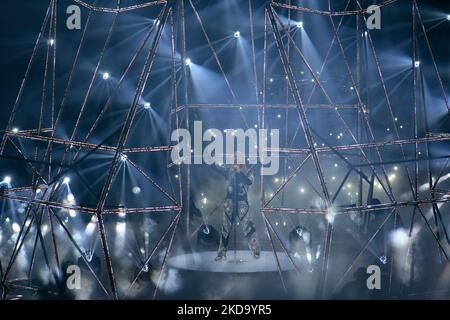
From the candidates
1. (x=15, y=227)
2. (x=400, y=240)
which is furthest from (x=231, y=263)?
(x=15, y=227)

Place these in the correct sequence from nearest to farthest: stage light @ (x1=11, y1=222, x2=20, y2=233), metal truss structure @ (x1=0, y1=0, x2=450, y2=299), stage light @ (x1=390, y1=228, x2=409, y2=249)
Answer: metal truss structure @ (x1=0, y1=0, x2=450, y2=299), stage light @ (x1=390, y1=228, x2=409, y2=249), stage light @ (x1=11, y1=222, x2=20, y2=233)

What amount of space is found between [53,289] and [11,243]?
633 inches

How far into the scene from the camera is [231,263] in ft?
39.8

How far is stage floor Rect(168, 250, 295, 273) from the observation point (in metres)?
11.0

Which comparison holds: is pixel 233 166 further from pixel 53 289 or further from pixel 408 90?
pixel 408 90

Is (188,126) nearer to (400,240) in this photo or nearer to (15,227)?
(400,240)

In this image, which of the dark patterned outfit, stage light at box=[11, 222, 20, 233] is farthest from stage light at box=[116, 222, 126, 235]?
the dark patterned outfit

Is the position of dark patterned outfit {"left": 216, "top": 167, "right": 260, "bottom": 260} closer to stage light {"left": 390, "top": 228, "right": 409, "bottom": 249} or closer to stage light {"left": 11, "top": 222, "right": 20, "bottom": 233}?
stage light {"left": 390, "top": 228, "right": 409, "bottom": 249}

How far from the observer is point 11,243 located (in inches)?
955

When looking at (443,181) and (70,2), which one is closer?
(70,2)

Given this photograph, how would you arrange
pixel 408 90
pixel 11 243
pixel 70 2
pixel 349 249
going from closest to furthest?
pixel 70 2
pixel 349 249
pixel 408 90
pixel 11 243

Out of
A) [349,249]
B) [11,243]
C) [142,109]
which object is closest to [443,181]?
[349,249]
